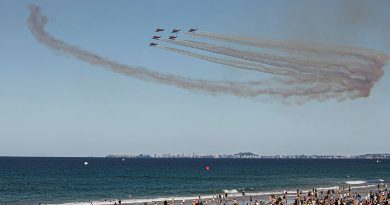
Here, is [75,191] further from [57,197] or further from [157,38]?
[157,38]

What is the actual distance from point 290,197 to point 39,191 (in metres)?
57.1

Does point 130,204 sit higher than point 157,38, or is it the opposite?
point 157,38

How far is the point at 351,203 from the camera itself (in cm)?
6738

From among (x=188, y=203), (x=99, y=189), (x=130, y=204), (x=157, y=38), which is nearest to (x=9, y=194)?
(x=99, y=189)

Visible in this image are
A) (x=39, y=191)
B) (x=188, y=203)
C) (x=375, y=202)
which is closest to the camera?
(x=375, y=202)

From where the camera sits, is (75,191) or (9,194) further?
(75,191)

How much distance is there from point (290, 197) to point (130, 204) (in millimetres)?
26949

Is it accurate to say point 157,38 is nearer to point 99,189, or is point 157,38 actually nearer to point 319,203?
point 319,203

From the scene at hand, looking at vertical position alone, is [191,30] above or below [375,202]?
above

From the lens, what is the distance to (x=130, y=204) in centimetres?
7356

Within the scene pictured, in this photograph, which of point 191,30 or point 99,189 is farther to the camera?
point 99,189

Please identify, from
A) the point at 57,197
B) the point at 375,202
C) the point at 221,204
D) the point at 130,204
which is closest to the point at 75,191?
the point at 57,197

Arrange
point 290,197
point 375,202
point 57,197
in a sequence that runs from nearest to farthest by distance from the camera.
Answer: point 375,202 < point 290,197 < point 57,197

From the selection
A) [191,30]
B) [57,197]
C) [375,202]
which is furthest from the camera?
[57,197]
